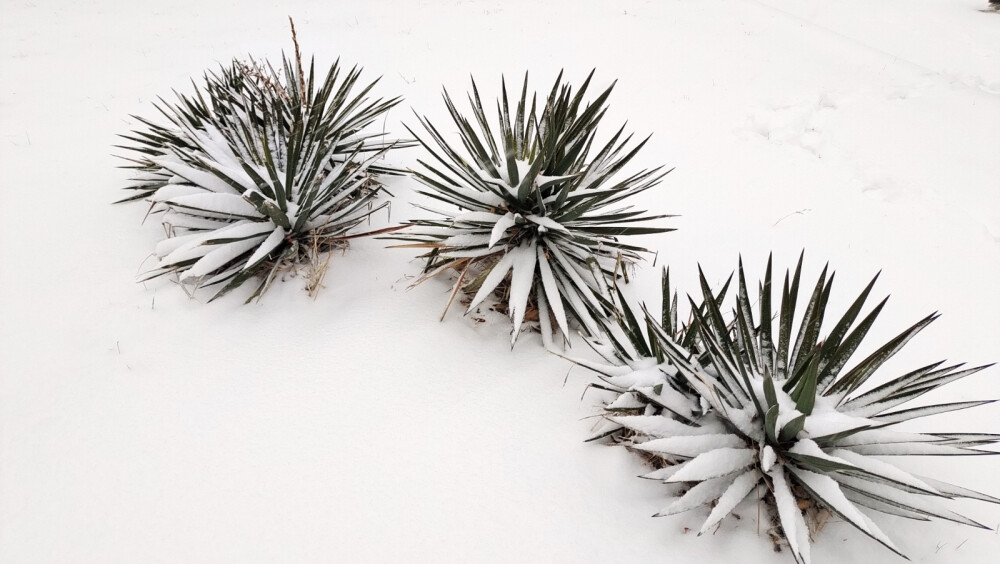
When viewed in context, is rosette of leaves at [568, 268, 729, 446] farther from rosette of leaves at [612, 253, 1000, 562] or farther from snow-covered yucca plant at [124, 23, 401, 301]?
snow-covered yucca plant at [124, 23, 401, 301]

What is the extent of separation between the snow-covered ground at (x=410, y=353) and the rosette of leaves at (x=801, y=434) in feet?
0.77

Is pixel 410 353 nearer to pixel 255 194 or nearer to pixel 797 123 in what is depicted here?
pixel 255 194

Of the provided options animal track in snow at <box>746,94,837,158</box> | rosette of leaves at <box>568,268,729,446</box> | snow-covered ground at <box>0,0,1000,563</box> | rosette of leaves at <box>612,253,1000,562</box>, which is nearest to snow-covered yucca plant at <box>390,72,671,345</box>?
rosette of leaves at <box>568,268,729,446</box>

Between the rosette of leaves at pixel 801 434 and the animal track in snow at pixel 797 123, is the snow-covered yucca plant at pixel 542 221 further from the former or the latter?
the animal track in snow at pixel 797 123

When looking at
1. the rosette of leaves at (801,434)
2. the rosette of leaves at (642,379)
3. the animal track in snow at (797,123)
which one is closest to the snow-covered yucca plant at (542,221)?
the rosette of leaves at (642,379)

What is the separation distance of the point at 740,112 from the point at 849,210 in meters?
1.76

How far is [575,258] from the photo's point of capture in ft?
8.73

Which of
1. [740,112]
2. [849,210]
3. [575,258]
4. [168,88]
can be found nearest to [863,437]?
[575,258]

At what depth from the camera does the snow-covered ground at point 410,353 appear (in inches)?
72.4

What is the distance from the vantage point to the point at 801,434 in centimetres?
171

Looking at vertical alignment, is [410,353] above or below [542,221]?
below

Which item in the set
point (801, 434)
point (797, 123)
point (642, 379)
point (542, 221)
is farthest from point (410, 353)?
point (797, 123)

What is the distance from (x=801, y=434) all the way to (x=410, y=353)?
5.59ft

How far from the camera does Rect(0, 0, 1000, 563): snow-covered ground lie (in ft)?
6.03
